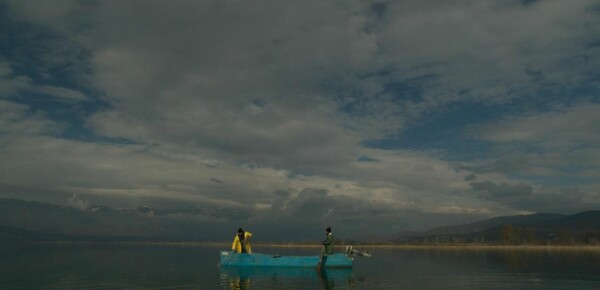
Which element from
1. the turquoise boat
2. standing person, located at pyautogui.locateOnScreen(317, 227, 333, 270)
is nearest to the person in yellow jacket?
the turquoise boat

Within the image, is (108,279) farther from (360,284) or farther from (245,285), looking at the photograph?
(360,284)

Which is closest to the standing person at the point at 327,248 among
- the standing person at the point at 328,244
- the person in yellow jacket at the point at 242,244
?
the standing person at the point at 328,244

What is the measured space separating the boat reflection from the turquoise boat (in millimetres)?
516

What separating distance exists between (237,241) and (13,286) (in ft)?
70.9

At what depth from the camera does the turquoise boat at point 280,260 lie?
46750mm

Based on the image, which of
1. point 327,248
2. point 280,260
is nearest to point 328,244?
point 327,248

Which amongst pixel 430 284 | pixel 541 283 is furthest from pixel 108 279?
pixel 541 283

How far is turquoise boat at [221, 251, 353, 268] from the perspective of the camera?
46.8m

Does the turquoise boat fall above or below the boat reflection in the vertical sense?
above

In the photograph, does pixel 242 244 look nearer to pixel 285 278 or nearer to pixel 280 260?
pixel 280 260

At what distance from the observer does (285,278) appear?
3822 centimetres

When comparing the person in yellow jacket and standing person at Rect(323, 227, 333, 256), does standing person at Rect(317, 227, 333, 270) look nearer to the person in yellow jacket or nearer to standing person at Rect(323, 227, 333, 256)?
standing person at Rect(323, 227, 333, 256)

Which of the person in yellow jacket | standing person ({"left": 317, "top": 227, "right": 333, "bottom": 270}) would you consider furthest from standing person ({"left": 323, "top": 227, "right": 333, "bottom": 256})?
the person in yellow jacket

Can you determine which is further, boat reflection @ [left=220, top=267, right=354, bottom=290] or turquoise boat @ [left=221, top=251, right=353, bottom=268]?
turquoise boat @ [left=221, top=251, right=353, bottom=268]
